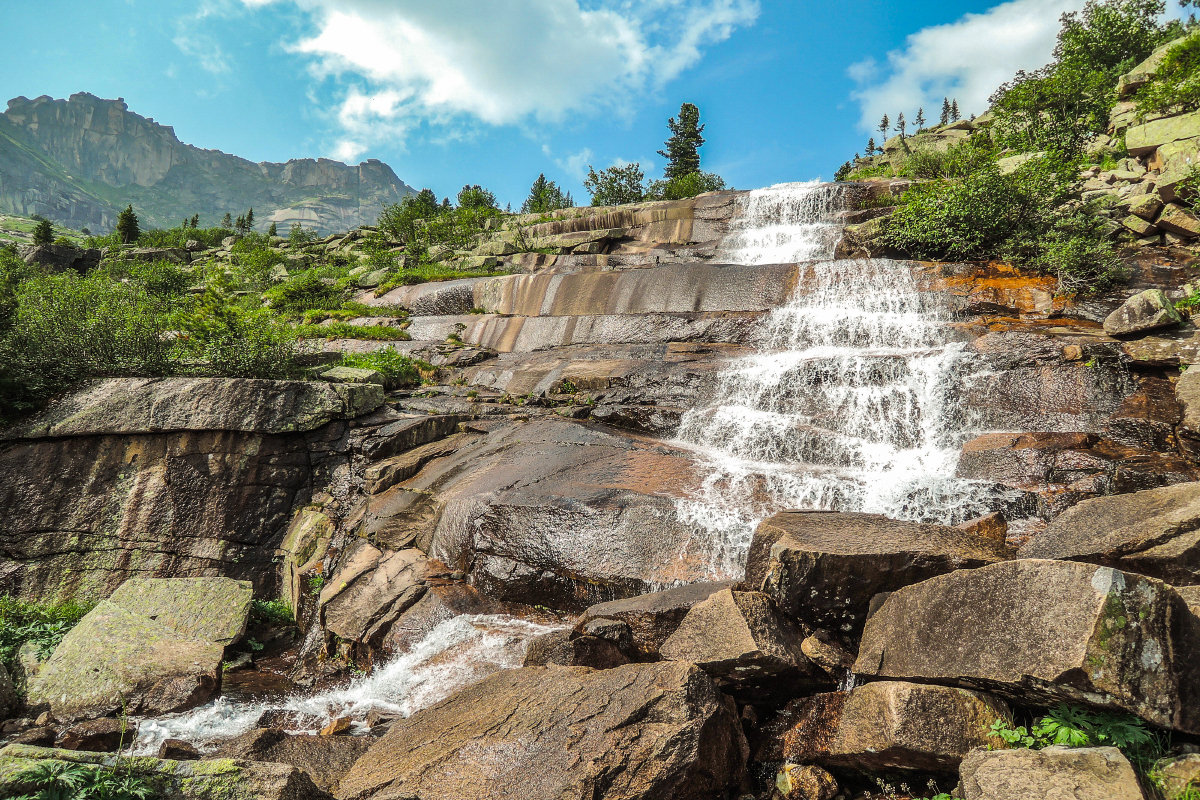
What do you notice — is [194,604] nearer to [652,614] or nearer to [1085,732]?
[652,614]

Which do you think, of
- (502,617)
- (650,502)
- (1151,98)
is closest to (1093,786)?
(650,502)

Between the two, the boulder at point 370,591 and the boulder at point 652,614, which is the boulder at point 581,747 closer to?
the boulder at point 652,614

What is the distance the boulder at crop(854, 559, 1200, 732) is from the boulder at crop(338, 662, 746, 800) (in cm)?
137

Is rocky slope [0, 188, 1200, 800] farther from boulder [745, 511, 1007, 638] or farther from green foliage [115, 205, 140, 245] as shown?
green foliage [115, 205, 140, 245]

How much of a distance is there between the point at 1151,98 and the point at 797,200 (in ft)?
35.4

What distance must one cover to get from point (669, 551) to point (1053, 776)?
4.37 metres

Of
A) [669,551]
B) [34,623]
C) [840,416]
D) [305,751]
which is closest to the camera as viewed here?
[305,751]

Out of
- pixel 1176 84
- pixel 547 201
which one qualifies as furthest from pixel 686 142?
pixel 1176 84

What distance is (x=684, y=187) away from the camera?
35.2 metres

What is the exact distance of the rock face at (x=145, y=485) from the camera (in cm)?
926

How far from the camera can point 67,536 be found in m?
9.34

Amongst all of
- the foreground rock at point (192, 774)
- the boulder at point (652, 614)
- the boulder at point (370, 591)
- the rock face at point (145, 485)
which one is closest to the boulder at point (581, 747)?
the foreground rock at point (192, 774)

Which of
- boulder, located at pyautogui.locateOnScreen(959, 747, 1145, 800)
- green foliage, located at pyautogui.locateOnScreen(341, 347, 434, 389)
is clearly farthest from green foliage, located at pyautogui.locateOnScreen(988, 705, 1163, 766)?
green foliage, located at pyautogui.locateOnScreen(341, 347, 434, 389)

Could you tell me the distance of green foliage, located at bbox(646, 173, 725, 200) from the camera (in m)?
35.3
